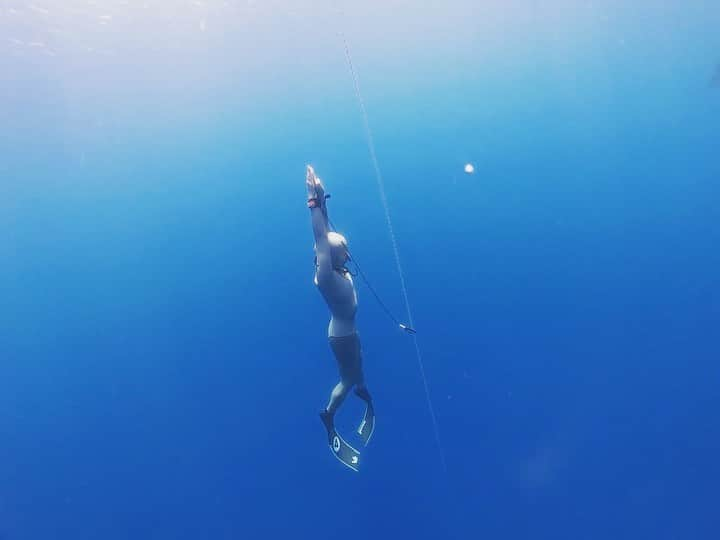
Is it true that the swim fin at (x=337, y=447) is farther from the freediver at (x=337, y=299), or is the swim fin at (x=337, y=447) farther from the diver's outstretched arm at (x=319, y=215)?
the diver's outstretched arm at (x=319, y=215)

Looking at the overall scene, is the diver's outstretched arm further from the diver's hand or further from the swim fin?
the swim fin

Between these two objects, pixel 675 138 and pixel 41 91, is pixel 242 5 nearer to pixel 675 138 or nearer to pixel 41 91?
pixel 41 91

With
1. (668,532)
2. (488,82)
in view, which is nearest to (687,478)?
(668,532)

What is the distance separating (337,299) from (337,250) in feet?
1.41

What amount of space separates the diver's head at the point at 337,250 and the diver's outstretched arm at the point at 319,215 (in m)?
0.16

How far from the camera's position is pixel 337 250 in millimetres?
3227

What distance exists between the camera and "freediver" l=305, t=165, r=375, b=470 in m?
2.95

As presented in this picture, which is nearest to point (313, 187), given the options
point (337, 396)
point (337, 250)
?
point (337, 250)

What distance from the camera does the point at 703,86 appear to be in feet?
41.1

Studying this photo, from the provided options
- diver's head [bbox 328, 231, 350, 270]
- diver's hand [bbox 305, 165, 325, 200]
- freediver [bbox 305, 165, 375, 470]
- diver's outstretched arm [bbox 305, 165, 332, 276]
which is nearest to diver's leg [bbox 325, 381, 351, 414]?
freediver [bbox 305, 165, 375, 470]

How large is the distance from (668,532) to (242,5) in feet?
48.5

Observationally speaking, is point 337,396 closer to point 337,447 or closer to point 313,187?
point 337,447

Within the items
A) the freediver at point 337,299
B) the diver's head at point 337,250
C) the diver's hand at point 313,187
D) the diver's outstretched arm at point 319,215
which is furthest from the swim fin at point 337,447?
the diver's hand at point 313,187

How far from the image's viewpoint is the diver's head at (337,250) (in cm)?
321
